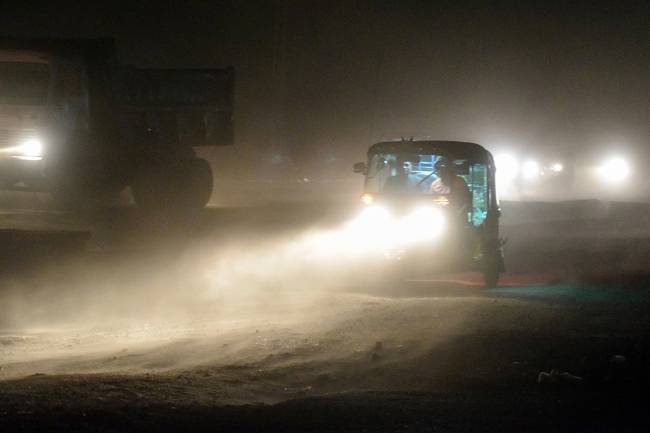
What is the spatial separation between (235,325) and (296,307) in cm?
164

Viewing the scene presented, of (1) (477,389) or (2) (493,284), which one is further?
(2) (493,284)

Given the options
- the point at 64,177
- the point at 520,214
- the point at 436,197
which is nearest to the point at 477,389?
the point at 436,197

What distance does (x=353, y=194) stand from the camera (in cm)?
5372

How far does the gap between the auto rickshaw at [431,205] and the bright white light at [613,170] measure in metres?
70.2

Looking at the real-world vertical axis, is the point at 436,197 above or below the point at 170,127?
below

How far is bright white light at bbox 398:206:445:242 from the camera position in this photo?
16.3 metres

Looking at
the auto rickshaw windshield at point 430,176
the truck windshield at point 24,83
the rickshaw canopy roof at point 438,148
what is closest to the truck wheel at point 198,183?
the truck windshield at point 24,83

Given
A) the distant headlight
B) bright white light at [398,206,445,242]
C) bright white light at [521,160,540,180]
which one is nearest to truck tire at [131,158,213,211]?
the distant headlight

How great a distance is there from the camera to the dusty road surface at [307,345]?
8.27 metres

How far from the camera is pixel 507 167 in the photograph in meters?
63.8

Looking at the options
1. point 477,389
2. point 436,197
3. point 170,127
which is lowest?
point 477,389

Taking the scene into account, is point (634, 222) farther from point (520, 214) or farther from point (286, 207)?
point (286, 207)

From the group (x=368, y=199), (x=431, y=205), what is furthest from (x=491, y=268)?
(x=368, y=199)

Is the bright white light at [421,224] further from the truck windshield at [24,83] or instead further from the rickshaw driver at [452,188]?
the truck windshield at [24,83]
